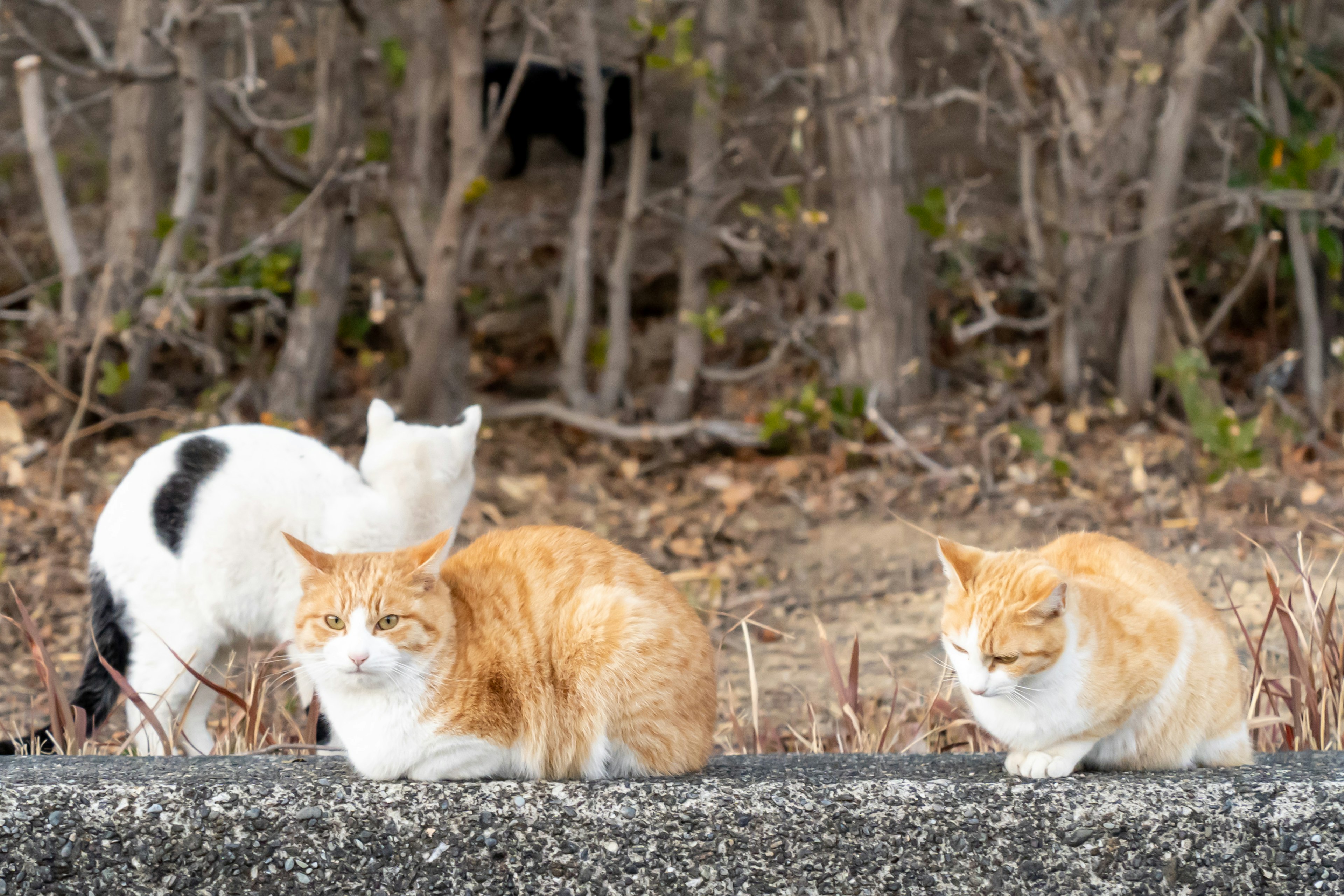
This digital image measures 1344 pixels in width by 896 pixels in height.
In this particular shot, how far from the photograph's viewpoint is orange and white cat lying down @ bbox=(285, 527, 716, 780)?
5.68 ft

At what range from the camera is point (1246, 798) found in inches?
71.0

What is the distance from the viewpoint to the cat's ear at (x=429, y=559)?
5.78 ft

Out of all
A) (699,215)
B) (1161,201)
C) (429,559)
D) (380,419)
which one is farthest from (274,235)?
(1161,201)

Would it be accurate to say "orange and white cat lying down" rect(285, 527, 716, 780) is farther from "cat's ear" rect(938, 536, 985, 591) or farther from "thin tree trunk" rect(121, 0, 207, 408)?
"thin tree trunk" rect(121, 0, 207, 408)

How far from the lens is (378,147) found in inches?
202

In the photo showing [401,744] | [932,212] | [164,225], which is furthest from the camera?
[932,212]

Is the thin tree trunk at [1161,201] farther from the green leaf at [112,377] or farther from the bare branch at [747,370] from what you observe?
the green leaf at [112,377]

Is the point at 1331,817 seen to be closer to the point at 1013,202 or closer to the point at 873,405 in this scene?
the point at 873,405

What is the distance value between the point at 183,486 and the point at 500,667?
1.12 metres

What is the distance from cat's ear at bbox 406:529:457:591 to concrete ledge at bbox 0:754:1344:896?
311mm

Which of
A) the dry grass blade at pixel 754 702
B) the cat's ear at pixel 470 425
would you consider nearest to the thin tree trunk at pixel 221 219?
the cat's ear at pixel 470 425

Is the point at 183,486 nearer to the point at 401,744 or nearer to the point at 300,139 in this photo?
the point at 401,744

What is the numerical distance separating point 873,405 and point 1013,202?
2369 millimetres

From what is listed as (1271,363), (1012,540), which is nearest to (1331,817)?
(1012,540)
